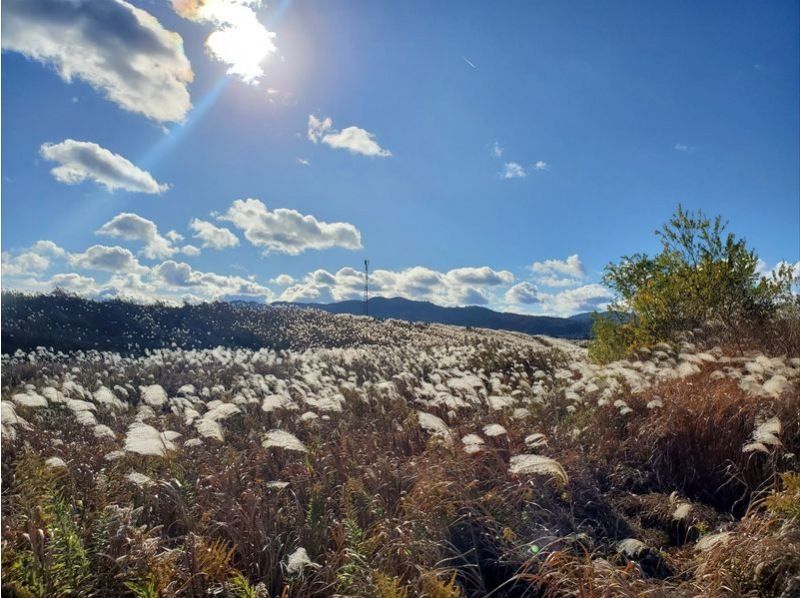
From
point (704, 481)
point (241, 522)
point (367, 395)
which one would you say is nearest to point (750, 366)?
point (704, 481)

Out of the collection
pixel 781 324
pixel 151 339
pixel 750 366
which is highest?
pixel 781 324

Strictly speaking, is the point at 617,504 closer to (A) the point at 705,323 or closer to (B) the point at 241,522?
(B) the point at 241,522

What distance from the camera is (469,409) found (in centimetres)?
723

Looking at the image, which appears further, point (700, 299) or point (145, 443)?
point (700, 299)

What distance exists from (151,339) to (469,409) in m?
23.4

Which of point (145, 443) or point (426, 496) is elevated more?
point (145, 443)

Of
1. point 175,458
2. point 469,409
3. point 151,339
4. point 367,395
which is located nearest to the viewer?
point 175,458

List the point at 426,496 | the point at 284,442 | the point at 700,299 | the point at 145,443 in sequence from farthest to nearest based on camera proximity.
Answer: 1. the point at 700,299
2. the point at 426,496
3. the point at 284,442
4. the point at 145,443

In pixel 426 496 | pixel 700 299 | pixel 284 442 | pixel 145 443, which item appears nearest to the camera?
pixel 145 443

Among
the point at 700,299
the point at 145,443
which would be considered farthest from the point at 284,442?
the point at 700,299

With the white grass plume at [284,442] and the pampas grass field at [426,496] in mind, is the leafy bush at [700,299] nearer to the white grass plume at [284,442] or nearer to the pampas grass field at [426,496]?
the pampas grass field at [426,496]

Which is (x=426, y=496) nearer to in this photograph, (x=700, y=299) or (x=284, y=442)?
(x=284, y=442)

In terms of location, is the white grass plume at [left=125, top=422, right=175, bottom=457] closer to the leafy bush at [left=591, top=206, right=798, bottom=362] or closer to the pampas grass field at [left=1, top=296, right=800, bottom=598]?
the pampas grass field at [left=1, top=296, right=800, bottom=598]

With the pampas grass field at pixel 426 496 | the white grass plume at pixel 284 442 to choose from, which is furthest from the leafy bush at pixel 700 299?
the white grass plume at pixel 284 442
